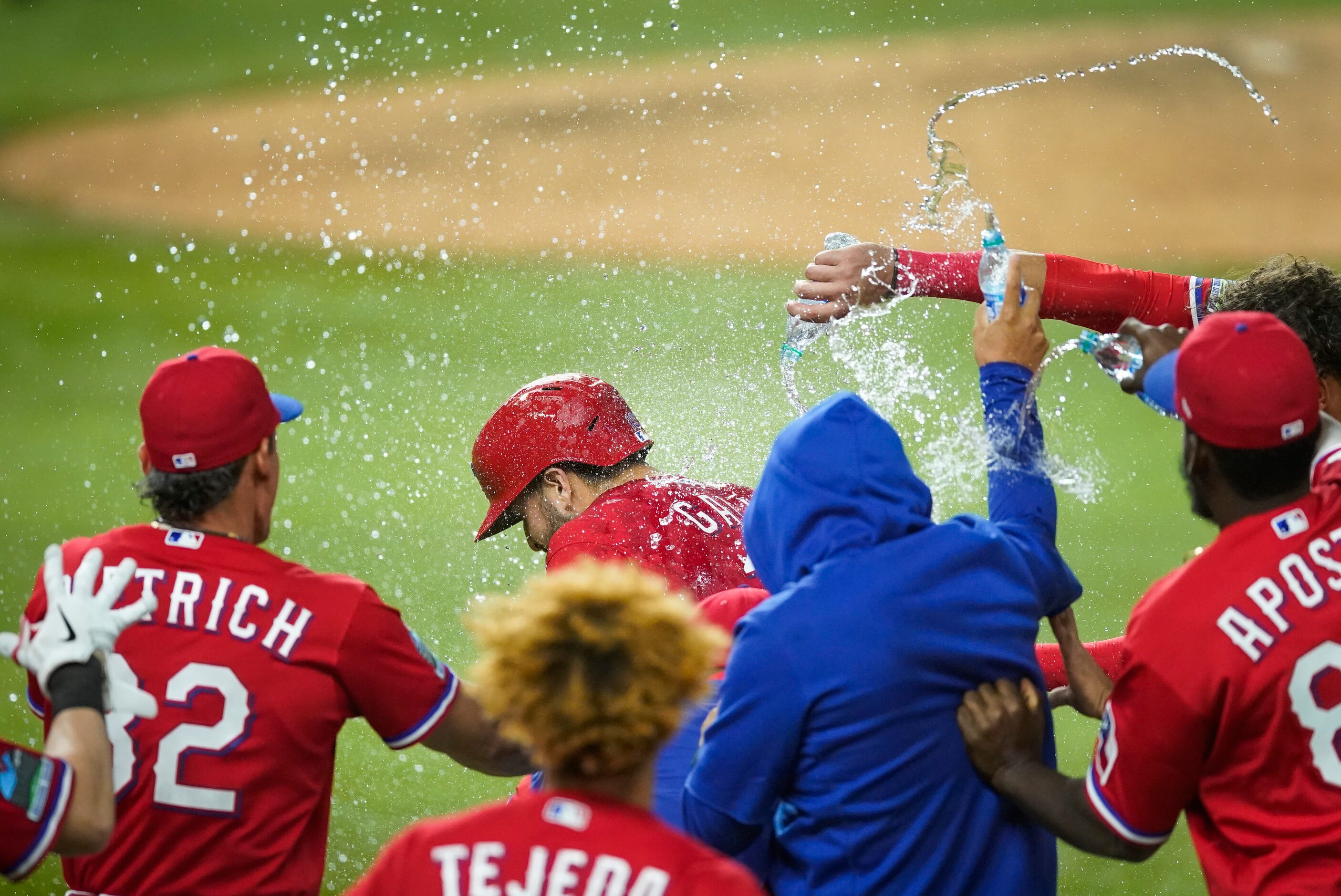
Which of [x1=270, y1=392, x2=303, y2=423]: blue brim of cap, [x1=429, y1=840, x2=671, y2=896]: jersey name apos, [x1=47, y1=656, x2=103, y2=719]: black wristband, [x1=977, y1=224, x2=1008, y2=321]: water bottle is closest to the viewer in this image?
[x1=429, y1=840, x2=671, y2=896]: jersey name apos

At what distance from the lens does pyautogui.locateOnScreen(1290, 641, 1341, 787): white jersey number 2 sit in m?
1.80

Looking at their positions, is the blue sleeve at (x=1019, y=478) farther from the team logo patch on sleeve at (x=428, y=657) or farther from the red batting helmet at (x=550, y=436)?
the red batting helmet at (x=550, y=436)

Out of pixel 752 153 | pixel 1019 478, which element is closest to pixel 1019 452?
pixel 1019 478

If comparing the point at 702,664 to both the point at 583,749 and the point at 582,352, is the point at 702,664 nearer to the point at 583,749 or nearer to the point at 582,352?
the point at 583,749

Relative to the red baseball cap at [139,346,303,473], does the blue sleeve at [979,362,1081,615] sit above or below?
below

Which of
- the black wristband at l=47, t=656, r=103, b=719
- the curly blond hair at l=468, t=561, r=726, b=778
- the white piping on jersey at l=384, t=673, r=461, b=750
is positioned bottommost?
the white piping on jersey at l=384, t=673, r=461, b=750

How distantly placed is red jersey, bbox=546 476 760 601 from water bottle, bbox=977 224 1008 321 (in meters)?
0.67

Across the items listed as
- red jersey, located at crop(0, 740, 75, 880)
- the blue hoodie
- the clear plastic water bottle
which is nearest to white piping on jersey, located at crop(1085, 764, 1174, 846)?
the blue hoodie

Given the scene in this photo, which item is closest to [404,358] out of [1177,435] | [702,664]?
[1177,435]

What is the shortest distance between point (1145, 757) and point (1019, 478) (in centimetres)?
50

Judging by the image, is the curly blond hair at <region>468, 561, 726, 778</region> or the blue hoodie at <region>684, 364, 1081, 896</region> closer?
the curly blond hair at <region>468, 561, 726, 778</region>

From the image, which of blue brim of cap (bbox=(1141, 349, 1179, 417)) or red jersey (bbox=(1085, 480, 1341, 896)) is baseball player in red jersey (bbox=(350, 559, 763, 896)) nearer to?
red jersey (bbox=(1085, 480, 1341, 896))

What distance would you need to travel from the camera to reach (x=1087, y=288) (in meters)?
3.06

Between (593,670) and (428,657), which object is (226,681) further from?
(593,670)
